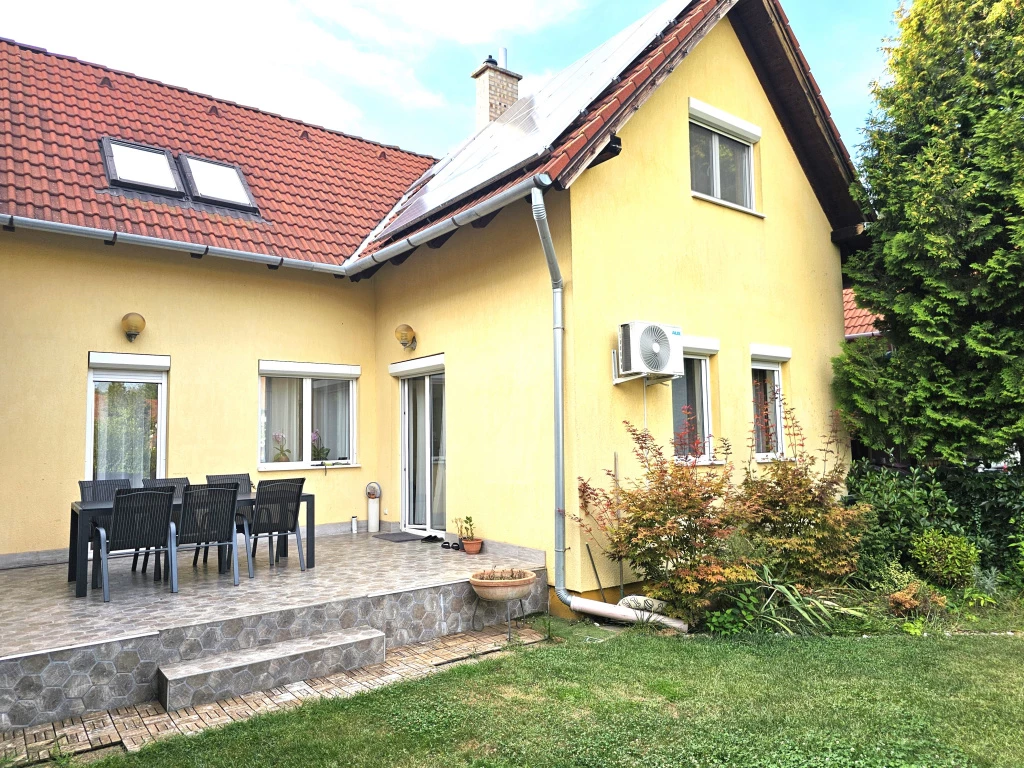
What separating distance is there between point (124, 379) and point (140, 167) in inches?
117

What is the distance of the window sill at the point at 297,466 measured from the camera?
9680 mm

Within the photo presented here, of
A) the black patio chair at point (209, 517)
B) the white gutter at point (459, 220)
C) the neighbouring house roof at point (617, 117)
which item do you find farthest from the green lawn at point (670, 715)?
the neighbouring house roof at point (617, 117)

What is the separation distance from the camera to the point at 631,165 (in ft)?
26.5

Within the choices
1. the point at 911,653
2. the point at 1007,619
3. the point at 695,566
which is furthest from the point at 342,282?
the point at 1007,619

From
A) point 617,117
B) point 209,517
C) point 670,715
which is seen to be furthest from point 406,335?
point 670,715

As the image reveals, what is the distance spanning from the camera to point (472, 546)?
8.12 metres

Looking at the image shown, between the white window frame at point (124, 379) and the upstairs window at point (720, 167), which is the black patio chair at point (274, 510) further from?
the upstairs window at point (720, 167)

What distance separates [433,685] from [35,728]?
2623 millimetres

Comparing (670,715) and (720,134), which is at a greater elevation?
(720,134)

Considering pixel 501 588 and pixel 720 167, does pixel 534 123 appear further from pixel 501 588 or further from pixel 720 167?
pixel 501 588

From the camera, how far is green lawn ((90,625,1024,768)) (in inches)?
159

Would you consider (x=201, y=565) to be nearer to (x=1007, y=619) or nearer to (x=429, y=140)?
(x=1007, y=619)

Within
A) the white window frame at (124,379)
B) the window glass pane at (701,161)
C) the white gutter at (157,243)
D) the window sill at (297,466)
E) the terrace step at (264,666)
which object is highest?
the window glass pane at (701,161)

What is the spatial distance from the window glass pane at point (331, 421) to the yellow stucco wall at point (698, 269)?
4.64m
